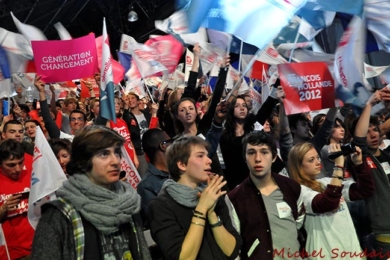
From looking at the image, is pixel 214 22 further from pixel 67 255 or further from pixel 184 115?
pixel 67 255

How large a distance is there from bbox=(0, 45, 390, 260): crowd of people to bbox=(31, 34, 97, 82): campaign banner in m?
0.71

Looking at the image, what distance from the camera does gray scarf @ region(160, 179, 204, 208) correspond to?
264 cm

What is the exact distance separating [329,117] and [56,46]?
3.39m

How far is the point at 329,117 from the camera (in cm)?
471

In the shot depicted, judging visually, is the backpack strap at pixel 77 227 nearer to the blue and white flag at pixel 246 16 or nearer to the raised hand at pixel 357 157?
the raised hand at pixel 357 157

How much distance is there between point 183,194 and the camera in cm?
265

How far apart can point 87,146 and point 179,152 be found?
23.1 inches

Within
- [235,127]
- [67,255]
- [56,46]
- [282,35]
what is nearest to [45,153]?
[67,255]

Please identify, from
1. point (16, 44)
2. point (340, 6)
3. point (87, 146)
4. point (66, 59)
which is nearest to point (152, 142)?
point (87, 146)

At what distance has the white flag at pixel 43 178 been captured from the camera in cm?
307

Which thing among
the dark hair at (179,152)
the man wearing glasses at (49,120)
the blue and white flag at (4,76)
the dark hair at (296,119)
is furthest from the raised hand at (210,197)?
the blue and white flag at (4,76)

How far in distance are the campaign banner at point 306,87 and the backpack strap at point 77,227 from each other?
9.82 feet

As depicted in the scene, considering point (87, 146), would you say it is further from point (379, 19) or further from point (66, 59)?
point (66, 59)

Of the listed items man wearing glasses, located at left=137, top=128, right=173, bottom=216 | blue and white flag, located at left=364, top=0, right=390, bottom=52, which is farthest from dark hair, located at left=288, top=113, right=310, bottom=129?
man wearing glasses, located at left=137, top=128, right=173, bottom=216
